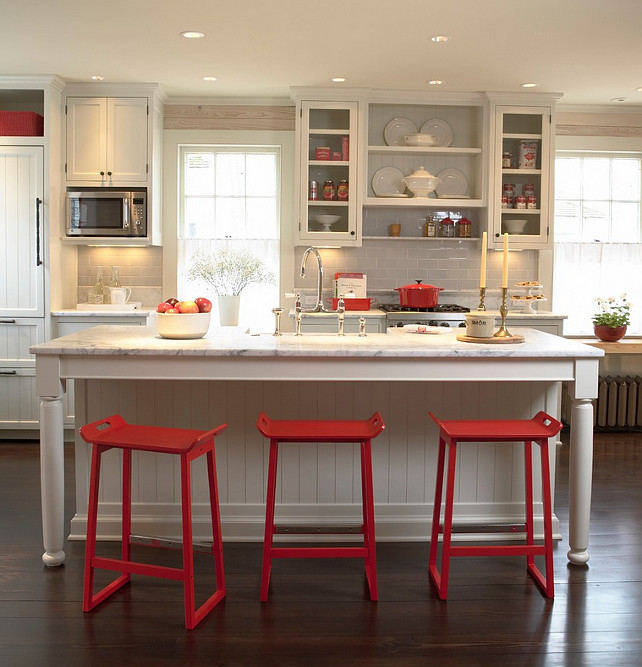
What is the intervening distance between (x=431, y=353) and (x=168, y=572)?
132cm

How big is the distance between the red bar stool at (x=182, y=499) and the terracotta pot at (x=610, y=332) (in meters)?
4.34

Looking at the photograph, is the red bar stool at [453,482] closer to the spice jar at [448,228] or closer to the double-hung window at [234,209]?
the spice jar at [448,228]

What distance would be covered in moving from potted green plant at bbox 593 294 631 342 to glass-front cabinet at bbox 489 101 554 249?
0.76 m

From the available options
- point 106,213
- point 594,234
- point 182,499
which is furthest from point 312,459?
point 594,234

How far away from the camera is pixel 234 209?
21.5 feet

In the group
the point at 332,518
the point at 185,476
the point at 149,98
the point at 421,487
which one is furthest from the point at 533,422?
the point at 149,98

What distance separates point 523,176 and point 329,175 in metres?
1.55

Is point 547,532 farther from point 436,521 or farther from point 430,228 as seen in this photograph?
point 430,228

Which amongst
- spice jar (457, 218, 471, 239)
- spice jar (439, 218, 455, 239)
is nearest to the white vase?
spice jar (439, 218, 455, 239)

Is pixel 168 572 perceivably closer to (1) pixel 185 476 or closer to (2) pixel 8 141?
(1) pixel 185 476

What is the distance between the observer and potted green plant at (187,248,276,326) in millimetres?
6465

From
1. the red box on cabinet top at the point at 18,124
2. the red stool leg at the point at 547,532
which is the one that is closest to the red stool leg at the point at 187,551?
the red stool leg at the point at 547,532

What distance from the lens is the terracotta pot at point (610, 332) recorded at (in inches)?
250

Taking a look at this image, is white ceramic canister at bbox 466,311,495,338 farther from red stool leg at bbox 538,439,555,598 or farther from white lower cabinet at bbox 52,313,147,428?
white lower cabinet at bbox 52,313,147,428
